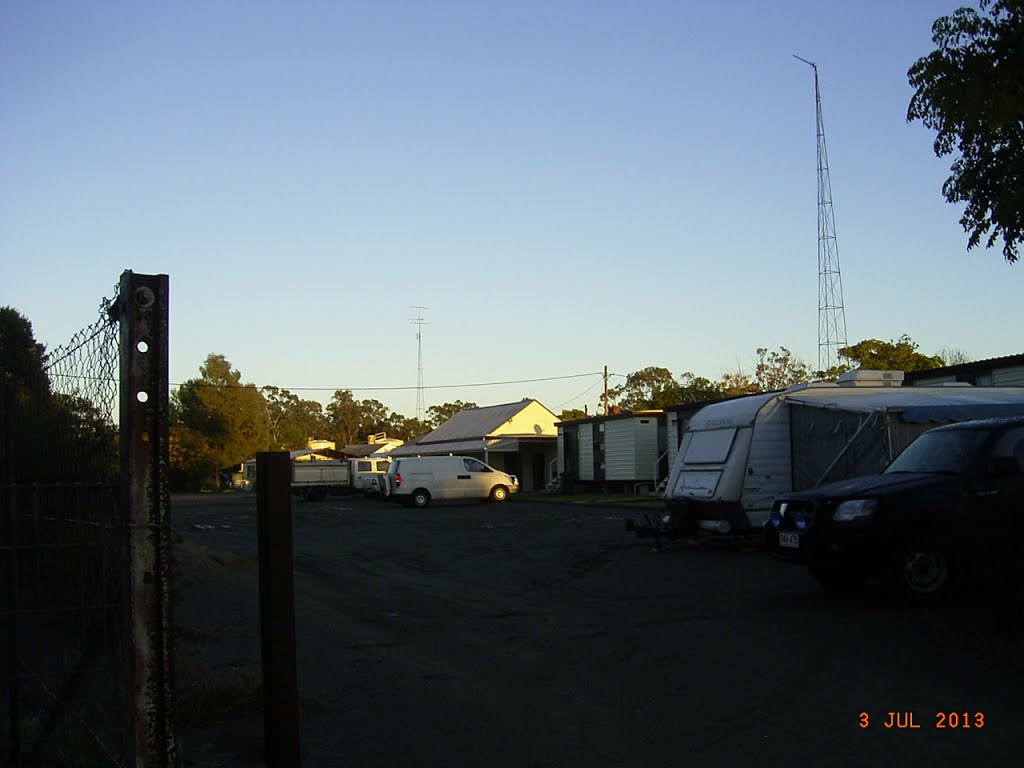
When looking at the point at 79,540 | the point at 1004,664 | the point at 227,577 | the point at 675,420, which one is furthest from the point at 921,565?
the point at 675,420

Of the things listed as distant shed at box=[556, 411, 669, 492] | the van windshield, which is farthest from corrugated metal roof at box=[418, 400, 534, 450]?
the van windshield

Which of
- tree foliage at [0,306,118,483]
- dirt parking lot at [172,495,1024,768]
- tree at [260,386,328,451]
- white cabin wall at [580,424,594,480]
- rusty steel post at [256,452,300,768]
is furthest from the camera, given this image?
tree at [260,386,328,451]

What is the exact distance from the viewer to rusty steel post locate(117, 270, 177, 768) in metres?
3.63

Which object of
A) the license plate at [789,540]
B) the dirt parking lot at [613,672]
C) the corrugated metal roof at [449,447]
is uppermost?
the corrugated metal roof at [449,447]

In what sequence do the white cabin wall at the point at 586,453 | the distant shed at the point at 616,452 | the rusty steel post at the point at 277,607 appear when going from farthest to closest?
1. the white cabin wall at the point at 586,453
2. the distant shed at the point at 616,452
3. the rusty steel post at the point at 277,607

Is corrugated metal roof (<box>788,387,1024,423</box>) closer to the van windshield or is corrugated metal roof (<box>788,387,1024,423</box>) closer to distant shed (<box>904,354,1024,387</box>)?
the van windshield

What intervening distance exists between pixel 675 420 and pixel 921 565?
2641 centimetres

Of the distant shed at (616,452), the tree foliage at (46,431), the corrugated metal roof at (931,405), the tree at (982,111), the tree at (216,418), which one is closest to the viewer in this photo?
the tree foliage at (46,431)

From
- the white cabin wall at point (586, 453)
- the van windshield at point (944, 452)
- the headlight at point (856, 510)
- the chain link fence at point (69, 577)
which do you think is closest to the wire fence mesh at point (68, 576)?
the chain link fence at point (69, 577)

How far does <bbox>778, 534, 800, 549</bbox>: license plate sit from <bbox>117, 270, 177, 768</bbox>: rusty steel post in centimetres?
812

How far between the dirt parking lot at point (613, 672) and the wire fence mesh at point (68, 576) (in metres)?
1.06

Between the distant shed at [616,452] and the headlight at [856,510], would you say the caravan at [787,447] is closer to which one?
the headlight at [856,510]

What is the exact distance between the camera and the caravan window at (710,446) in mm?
16750

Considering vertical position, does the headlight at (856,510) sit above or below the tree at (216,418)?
below
